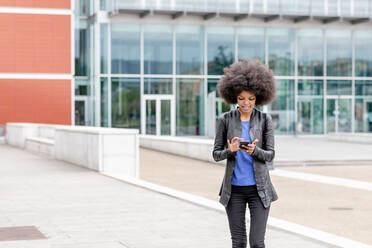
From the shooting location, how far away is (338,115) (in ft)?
132

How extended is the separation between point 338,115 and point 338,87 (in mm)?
1686

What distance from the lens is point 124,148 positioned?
50.3ft

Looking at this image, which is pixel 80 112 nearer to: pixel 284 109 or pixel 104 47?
pixel 104 47

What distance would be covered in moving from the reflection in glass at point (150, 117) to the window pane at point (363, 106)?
12662mm

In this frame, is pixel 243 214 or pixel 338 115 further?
pixel 338 115

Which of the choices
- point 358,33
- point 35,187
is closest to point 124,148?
point 35,187

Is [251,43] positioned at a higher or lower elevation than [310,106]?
higher

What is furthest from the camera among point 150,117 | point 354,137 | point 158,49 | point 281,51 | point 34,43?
point 281,51

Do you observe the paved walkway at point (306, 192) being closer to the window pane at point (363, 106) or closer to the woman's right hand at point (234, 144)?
the woman's right hand at point (234, 144)

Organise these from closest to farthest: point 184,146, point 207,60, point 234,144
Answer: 1. point 234,144
2. point 184,146
3. point 207,60

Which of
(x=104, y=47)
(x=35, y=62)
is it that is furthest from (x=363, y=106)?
(x=35, y=62)

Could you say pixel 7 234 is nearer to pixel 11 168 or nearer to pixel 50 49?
pixel 11 168

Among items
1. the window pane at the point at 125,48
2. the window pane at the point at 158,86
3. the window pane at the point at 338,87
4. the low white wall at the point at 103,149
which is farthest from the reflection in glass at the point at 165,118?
the low white wall at the point at 103,149

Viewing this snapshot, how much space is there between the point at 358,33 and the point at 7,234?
35626 mm
